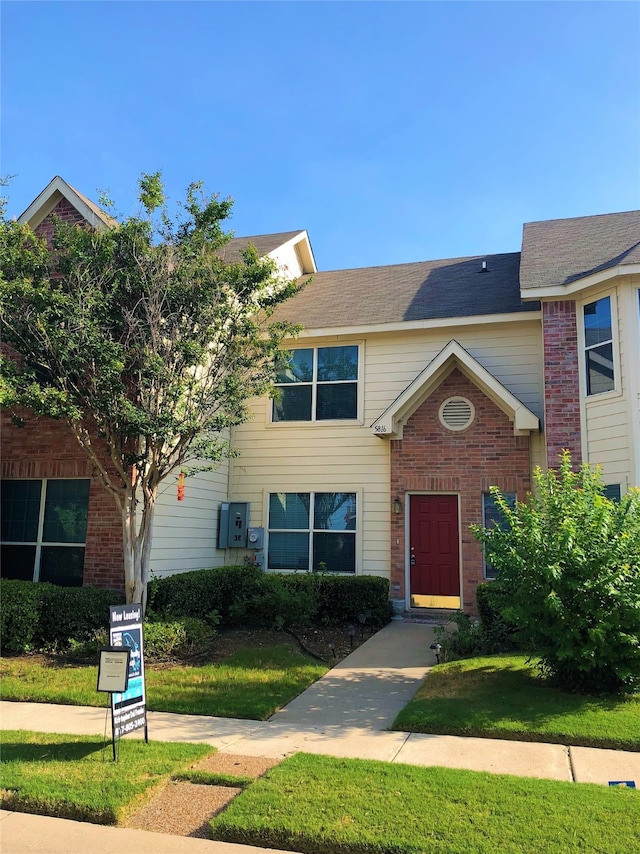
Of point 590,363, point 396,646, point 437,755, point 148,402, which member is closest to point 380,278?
point 590,363

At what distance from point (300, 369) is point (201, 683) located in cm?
783

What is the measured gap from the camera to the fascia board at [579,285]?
1046 centimetres

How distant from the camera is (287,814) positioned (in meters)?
4.24

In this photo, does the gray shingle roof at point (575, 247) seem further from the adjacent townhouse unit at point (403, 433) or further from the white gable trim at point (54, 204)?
the white gable trim at point (54, 204)

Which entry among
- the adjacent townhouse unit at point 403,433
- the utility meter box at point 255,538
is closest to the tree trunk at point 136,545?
the adjacent townhouse unit at point 403,433

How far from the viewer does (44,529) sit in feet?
38.0

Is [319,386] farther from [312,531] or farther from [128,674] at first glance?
[128,674]

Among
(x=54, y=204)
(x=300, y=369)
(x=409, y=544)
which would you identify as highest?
(x=54, y=204)

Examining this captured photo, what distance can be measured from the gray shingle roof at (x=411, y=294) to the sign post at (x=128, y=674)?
8.98 m

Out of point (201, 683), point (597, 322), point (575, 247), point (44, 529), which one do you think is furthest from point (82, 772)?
point (575, 247)

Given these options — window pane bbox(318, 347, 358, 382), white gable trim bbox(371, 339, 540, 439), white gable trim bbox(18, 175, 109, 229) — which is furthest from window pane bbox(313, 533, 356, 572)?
white gable trim bbox(18, 175, 109, 229)

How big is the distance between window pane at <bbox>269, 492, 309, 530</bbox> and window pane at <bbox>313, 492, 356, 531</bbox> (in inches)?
10.0

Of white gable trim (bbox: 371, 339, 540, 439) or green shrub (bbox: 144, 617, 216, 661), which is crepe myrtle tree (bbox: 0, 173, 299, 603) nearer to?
green shrub (bbox: 144, 617, 216, 661)

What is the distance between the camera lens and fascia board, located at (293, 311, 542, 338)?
12531 mm
